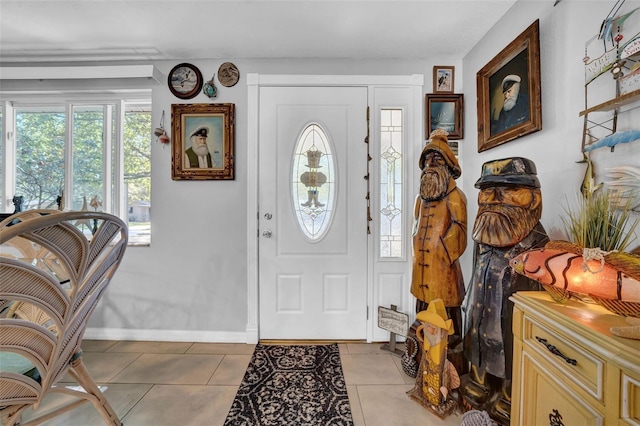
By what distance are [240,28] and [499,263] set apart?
2084 mm

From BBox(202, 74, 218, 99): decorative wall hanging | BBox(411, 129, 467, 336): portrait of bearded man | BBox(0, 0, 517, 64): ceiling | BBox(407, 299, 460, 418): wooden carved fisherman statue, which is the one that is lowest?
BBox(407, 299, 460, 418): wooden carved fisherman statue

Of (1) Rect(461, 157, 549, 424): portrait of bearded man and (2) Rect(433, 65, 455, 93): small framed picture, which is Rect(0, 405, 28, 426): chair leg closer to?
(1) Rect(461, 157, 549, 424): portrait of bearded man

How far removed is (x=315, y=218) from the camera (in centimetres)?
213

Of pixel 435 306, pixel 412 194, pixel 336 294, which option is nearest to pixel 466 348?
pixel 435 306

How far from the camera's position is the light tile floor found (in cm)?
135

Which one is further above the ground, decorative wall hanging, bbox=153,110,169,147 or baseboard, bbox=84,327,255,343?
decorative wall hanging, bbox=153,110,169,147

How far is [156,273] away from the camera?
84.8 inches

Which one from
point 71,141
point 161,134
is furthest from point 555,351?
point 71,141

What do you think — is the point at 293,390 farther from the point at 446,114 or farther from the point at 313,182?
the point at 446,114

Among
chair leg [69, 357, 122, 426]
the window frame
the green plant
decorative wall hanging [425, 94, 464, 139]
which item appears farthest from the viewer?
the window frame

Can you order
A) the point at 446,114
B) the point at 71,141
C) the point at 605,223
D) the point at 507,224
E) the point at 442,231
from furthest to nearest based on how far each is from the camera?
the point at 71,141, the point at 446,114, the point at 442,231, the point at 507,224, the point at 605,223

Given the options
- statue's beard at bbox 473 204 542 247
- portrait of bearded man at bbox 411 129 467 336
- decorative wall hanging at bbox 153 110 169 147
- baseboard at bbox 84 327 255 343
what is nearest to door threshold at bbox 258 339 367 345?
baseboard at bbox 84 327 255 343

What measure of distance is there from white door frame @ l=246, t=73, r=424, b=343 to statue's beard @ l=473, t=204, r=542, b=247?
994 millimetres

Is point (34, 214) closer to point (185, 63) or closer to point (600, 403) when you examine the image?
point (185, 63)
